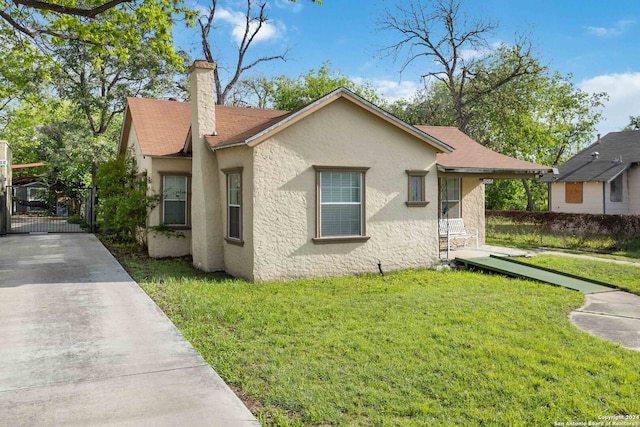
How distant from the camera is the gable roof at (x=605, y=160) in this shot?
957 inches

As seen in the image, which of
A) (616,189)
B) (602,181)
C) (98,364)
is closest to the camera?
(98,364)

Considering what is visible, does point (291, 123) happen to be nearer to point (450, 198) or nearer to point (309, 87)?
point (450, 198)

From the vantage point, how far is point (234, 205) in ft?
36.0

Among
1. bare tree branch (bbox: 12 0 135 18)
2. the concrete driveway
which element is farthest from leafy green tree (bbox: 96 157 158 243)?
bare tree branch (bbox: 12 0 135 18)

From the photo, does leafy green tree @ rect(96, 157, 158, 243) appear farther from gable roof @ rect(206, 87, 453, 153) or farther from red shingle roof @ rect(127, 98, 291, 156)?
gable roof @ rect(206, 87, 453, 153)

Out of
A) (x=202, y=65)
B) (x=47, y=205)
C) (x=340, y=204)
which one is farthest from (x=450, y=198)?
(x=47, y=205)

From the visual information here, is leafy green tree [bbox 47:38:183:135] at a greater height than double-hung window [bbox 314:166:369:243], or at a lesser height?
greater

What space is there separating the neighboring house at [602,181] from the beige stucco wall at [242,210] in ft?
62.0

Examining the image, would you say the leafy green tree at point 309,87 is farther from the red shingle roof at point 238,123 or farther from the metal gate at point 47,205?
the red shingle roof at point 238,123

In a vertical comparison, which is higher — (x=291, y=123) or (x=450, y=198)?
(x=291, y=123)

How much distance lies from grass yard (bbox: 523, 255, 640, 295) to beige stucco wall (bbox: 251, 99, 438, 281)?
3.41 m

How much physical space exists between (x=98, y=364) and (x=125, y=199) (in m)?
9.64

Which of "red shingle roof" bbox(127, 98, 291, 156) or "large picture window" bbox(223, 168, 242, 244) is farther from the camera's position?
Answer: "red shingle roof" bbox(127, 98, 291, 156)

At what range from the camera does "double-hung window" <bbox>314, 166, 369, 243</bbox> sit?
10477 mm
